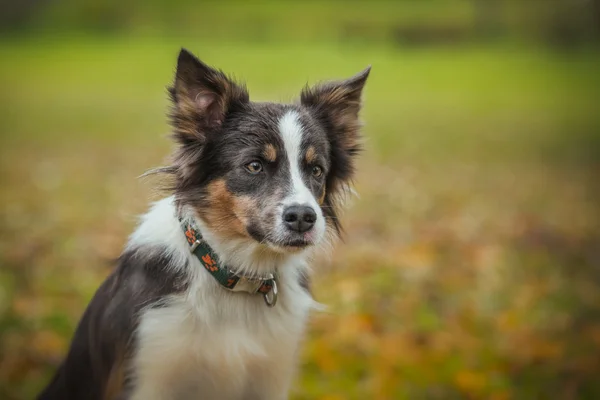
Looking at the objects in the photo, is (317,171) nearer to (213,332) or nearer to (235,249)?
(235,249)

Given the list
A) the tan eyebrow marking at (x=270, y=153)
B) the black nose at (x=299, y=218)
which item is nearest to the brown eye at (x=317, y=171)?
the tan eyebrow marking at (x=270, y=153)

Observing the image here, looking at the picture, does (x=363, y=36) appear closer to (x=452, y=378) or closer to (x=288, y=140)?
(x=452, y=378)

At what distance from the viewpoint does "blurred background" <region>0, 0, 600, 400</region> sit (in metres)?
5.47

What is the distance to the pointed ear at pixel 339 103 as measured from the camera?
3.94m

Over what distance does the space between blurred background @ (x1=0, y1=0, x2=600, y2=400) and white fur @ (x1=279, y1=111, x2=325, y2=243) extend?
2.05ft

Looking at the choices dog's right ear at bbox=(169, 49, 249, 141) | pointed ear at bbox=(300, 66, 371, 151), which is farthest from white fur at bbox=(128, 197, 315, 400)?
pointed ear at bbox=(300, 66, 371, 151)

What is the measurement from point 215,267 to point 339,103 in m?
1.12

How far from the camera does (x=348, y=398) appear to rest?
4.86 m

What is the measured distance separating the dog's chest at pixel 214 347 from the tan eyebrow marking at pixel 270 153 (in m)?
0.70

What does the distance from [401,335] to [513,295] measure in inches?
60.6

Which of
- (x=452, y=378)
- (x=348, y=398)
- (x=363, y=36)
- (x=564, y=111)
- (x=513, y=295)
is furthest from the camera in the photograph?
(x=363, y=36)

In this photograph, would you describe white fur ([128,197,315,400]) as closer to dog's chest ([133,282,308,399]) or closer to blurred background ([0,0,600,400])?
dog's chest ([133,282,308,399])

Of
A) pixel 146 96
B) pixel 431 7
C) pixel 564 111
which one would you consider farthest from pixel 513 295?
pixel 431 7

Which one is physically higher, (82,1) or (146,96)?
(82,1)
